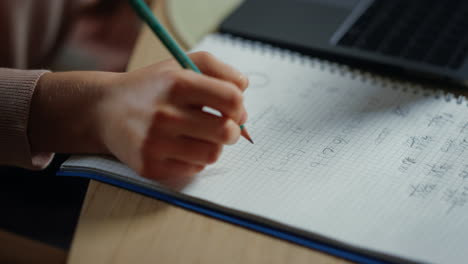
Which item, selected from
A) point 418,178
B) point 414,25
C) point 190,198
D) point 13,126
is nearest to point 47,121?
point 13,126

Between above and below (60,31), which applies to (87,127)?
above

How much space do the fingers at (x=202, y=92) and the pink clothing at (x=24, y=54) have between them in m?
0.13

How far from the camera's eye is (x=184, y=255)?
1.06ft

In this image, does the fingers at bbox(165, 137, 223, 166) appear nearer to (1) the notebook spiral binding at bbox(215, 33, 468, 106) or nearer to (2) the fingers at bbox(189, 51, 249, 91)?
(2) the fingers at bbox(189, 51, 249, 91)

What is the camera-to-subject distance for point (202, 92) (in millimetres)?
351

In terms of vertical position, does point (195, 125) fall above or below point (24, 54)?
above

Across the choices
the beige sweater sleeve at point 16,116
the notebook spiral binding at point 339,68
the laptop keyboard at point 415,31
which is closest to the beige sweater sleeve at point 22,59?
the beige sweater sleeve at point 16,116

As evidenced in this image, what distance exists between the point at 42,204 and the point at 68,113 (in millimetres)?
209

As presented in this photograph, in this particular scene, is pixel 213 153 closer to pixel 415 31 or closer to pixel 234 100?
pixel 234 100

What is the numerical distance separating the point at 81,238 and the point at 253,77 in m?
0.24

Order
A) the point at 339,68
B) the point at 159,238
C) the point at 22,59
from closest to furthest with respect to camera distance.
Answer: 1. the point at 159,238
2. the point at 339,68
3. the point at 22,59

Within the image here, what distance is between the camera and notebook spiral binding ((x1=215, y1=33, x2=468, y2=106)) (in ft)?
1.55

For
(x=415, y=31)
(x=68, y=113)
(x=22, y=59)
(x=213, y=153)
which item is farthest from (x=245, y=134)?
(x=22, y=59)

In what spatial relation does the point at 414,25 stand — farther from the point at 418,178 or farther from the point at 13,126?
the point at 13,126
